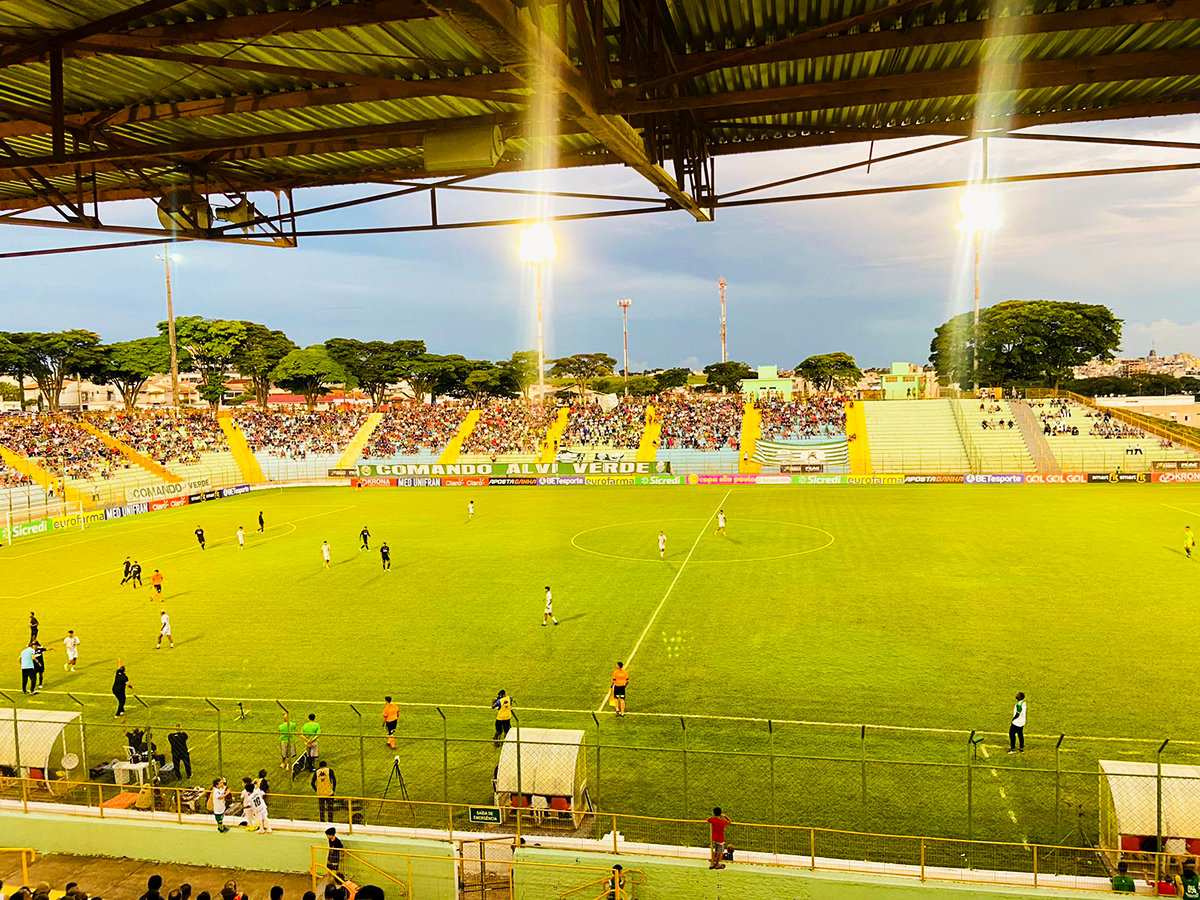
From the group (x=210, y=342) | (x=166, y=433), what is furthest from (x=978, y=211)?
(x=210, y=342)

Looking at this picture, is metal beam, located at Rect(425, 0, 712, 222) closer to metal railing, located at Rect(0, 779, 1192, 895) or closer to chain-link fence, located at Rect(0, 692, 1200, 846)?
chain-link fence, located at Rect(0, 692, 1200, 846)

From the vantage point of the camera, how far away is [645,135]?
1044 centimetres

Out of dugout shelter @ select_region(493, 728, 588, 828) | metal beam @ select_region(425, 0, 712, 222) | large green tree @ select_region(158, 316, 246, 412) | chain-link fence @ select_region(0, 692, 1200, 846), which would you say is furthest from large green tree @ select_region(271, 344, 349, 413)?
metal beam @ select_region(425, 0, 712, 222)

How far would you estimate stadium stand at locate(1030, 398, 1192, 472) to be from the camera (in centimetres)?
5456

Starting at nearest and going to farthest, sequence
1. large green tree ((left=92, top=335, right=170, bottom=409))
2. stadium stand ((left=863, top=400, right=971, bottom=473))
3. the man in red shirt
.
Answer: the man in red shirt → stadium stand ((left=863, top=400, right=971, bottom=473)) → large green tree ((left=92, top=335, right=170, bottom=409))

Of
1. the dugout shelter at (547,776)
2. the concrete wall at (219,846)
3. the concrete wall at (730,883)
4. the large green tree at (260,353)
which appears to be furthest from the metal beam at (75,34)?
the large green tree at (260,353)

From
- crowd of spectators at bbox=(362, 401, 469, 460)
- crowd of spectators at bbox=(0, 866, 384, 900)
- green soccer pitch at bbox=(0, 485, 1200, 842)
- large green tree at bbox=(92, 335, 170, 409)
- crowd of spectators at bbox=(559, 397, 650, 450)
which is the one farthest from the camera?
large green tree at bbox=(92, 335, 170, 409)

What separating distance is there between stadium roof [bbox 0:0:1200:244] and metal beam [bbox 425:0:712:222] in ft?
0.08

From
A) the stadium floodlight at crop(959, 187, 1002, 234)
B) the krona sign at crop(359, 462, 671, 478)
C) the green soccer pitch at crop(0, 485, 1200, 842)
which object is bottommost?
the green soccer pitch at crop(0, 485, 1200, 842)

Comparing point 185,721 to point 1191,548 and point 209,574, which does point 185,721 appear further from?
point 1191,548

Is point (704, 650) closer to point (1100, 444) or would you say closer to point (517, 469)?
point (517, 469)

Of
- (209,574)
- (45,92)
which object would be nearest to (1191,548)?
(45,92)

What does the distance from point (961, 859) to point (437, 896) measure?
305 inches

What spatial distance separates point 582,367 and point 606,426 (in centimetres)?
5894
